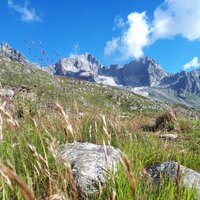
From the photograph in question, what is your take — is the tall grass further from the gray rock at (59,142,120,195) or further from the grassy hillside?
the gray rock at (59,142,120,195)

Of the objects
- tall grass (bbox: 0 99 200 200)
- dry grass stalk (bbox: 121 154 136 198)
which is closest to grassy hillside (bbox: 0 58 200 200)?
tall grass (bbox: 0 99 200 200)

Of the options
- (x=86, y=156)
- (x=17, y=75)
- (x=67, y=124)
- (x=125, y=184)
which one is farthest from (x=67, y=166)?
(x=17, y=75)

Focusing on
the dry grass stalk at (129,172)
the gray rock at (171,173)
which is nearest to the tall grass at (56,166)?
the dry grass stalk at (129,172)

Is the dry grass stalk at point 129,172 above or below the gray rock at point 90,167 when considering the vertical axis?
below

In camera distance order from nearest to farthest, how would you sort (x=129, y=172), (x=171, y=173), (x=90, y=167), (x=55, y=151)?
(x=129, y=172)
(x=55, y=151)
(x=90, y=167)
(x=171, y=173)

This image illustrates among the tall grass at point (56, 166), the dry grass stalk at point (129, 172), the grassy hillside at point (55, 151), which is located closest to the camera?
the dry grass stalk at point (129, 172)

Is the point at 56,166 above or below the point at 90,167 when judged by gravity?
below

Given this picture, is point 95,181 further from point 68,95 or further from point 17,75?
point 17,75

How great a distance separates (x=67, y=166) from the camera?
74.9 inches

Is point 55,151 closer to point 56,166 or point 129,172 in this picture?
point 56,166

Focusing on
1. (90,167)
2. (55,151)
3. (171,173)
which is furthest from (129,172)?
(171,173)

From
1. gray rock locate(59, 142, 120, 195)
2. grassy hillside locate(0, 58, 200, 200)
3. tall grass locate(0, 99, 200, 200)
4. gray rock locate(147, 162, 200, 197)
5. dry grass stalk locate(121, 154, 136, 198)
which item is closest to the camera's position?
dry grass stalk locate(121, 154, 136, 198)

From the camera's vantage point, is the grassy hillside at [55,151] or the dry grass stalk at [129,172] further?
the grassy hillside at [55,151]

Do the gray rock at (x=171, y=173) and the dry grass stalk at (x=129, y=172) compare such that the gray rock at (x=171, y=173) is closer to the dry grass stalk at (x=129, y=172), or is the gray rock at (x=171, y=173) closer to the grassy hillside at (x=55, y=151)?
the grassy hillside at (x=55, y=151)
